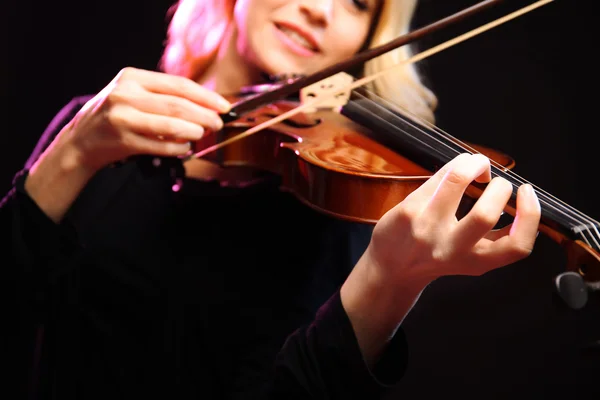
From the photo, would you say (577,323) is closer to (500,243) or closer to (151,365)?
(500,243)

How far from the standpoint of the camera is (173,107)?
2.16ft

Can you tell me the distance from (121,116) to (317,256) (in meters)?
0.40

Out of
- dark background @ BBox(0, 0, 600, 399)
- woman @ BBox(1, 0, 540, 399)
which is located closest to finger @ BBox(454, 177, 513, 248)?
woman @ BBox(1, 0, 540, 399)

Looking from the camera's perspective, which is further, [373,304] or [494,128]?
[494,128]

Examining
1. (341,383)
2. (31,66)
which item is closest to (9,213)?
(31,66)

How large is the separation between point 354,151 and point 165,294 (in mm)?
362

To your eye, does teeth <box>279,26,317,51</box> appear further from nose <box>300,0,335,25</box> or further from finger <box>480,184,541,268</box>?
finger <box>480,184,541,268</box>

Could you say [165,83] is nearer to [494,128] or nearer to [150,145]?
[150,145]

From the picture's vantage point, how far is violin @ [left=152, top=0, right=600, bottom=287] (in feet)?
1.90

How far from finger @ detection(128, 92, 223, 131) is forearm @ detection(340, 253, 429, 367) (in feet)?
0.82

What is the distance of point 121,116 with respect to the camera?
0.65m

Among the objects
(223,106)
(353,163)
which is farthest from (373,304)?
(223,106)

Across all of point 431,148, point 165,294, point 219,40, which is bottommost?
point 165,294

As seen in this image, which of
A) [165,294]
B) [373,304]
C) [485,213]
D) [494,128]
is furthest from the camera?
[494,128]
